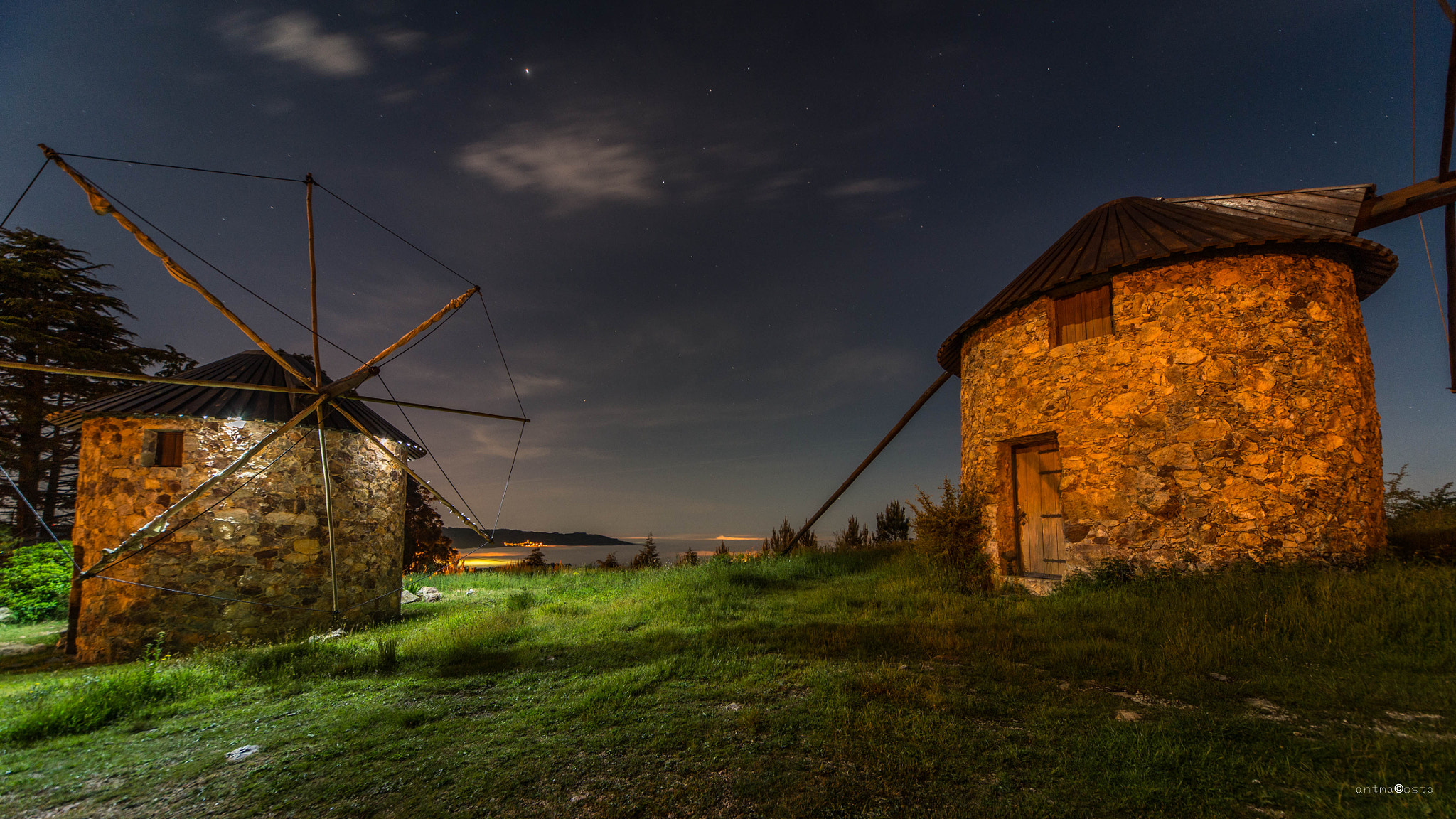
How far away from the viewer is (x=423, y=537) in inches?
939

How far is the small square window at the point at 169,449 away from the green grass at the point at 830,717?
3351 millimetres

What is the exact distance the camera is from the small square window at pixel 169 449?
941 cm

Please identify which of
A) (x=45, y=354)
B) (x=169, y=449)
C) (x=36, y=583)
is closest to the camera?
(x=169, y=449)

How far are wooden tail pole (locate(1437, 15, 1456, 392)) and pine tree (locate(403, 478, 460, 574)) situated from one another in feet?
94.8

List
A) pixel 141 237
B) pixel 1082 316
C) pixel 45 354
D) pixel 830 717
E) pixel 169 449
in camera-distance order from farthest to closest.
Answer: pixel 45 354, pixel 169 449, pixel 1082 316, pixel 141 237, pixel 830 717

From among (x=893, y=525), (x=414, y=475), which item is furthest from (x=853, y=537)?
(x=414, y=475)

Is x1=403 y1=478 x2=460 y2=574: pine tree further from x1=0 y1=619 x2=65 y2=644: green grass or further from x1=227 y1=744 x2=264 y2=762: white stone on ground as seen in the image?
x1=227 y1=744 x2=264 y2=762: white stone on ground

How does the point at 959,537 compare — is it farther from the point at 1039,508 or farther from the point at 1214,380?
the point at 1214,380

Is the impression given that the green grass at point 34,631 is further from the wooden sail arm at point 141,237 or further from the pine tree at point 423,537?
the pine tree at point 423,537

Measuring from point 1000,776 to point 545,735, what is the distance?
3.40 m

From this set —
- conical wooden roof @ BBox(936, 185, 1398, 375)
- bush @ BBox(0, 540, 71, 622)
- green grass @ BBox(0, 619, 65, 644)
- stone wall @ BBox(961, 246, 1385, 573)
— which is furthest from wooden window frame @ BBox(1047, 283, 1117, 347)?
bush @ BBox(0, 540, 71, 622)

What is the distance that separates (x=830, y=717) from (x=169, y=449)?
12115 millimetres

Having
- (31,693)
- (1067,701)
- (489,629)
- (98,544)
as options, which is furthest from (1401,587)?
(98,544)

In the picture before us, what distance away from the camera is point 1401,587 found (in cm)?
599
